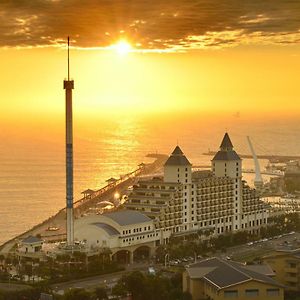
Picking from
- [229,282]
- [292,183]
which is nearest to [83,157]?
[292,183]

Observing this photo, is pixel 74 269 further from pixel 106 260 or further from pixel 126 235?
pixel 126 235

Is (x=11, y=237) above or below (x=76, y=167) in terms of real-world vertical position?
below

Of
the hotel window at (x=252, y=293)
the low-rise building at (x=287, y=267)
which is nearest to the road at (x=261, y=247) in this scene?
the low-rise building at (x=287, y=267)

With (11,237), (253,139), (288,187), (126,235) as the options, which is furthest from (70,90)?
(253,139)

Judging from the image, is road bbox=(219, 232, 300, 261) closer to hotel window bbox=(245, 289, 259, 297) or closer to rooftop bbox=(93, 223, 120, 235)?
rooftop bbox=(93, 223, 120, 235)

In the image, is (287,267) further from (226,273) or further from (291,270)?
(226,273)

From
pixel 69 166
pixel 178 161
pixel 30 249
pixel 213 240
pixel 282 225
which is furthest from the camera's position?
pixel 282 225
